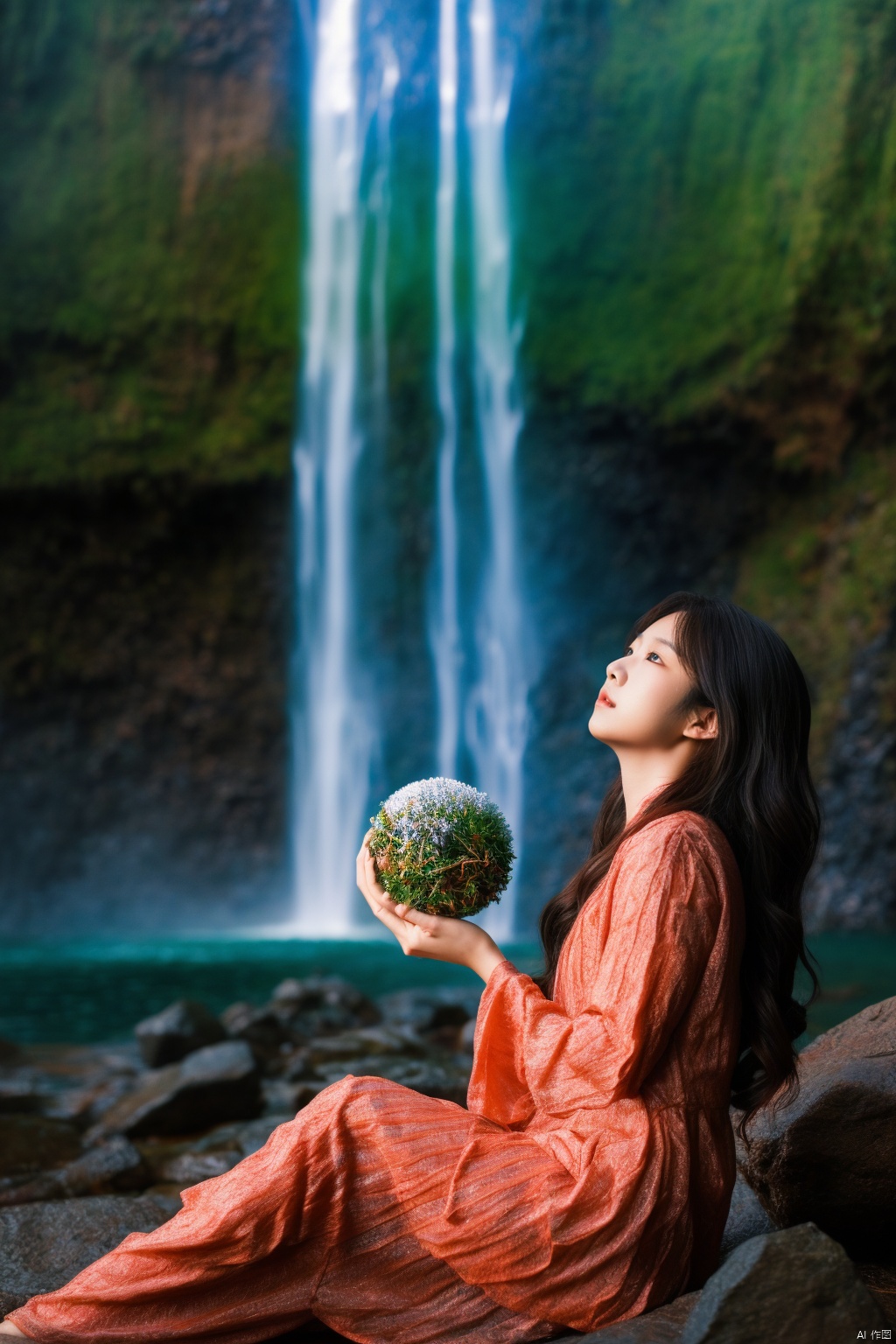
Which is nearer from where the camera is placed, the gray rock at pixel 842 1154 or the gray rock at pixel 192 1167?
the gray rock at pixel 842 1154

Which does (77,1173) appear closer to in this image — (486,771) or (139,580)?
(486,771)

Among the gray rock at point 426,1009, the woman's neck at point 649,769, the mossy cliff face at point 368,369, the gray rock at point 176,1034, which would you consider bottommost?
the gray rock at point 426,1009

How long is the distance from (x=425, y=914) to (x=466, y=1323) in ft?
2.48

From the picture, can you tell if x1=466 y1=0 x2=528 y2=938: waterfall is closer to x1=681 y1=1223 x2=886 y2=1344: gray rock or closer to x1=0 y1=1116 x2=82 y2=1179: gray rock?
x1=0 y1=1116 x2=82 y2=1179: gray rock

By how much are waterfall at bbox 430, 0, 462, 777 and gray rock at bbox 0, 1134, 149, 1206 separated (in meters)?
13.6

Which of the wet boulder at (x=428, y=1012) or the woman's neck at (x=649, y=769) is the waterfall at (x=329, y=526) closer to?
the wet boulder at (x=428, y=1012)

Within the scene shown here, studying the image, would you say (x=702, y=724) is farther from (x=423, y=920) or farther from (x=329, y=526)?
(x=329, y=526)

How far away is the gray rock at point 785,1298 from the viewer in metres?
1.79

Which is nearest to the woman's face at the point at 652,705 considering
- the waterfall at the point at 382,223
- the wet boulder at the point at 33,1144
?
the wet boulder at the point at 33,1144

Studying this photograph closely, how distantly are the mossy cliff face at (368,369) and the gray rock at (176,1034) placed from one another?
1151 centimetres

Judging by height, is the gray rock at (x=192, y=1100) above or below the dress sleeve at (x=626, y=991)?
below

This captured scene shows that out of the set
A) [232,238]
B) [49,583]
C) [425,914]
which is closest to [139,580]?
[49,583]

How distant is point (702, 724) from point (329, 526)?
16346mm

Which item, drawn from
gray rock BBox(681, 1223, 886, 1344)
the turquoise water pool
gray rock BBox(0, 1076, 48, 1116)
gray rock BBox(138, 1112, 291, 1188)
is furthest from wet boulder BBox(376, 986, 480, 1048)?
gray rock BBox(681, 1223, 886, 1344)
